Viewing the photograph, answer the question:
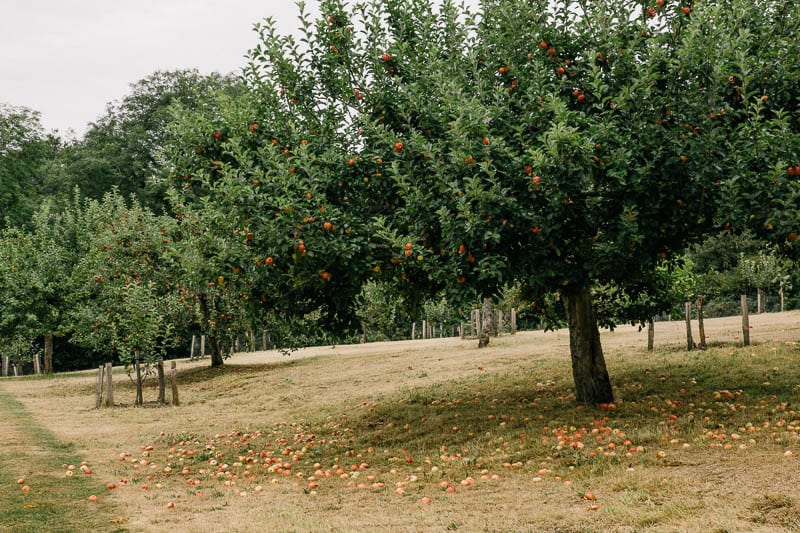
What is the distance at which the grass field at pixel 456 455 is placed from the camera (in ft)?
24.9

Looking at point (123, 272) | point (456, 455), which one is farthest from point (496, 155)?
point (123, 272)

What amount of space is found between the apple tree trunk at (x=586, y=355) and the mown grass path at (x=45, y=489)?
28.6 ft

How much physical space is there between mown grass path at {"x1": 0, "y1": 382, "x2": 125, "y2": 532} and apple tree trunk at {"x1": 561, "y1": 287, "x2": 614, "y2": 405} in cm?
872

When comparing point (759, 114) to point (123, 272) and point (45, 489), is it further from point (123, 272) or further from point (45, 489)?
point (123, 272)

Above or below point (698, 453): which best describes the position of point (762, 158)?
above

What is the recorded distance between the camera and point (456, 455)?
36.2 feet

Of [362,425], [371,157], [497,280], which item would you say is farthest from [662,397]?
[371,157]

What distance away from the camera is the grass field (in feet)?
24.9

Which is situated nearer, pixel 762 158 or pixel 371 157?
pixel 762 158

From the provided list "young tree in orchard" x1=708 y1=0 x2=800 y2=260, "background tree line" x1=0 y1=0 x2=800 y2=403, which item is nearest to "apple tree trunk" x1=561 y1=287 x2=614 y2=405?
"background tree line" x1=0 y1=0 x2=800 y2=403

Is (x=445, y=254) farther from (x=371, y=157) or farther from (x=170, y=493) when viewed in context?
(x=170, y=493)

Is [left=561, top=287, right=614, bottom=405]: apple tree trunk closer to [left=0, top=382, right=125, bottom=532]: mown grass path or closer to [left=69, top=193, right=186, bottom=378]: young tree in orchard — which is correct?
[left=0, top=382, right=125, bottom=532]: mown grass path

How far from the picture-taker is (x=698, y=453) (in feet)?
30.6

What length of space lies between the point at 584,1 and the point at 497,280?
5120mm
